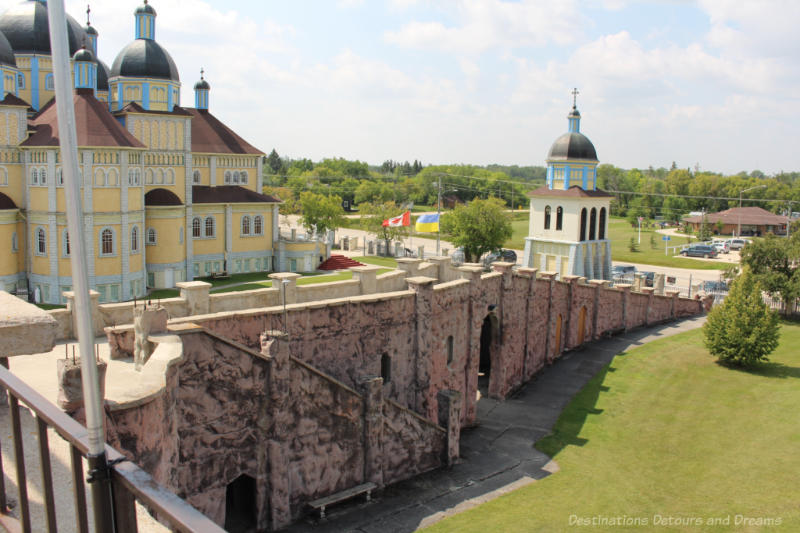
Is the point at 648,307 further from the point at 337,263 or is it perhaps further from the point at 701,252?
the point at 701,252

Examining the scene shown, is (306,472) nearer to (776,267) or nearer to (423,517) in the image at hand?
(423,517)

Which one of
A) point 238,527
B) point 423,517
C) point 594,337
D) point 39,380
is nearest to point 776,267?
point 594,337

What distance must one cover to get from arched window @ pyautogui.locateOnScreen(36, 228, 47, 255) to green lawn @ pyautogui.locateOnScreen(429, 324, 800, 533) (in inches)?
1144

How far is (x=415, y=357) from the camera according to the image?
75.0 feet

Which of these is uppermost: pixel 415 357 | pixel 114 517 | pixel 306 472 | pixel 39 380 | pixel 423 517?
pixel 114 517

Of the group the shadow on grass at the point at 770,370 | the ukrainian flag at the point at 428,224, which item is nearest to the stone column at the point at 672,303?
the shadow on grass at the point at 770,370

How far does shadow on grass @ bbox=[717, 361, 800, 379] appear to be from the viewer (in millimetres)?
32278

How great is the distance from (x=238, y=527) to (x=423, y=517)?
4908 mm

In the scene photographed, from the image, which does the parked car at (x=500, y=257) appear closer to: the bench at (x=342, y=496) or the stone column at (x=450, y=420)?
the stone column at (x=450, y=420)

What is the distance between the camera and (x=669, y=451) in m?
23.6

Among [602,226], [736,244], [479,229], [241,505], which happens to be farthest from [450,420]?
[736,244]

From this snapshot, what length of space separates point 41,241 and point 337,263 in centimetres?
2206

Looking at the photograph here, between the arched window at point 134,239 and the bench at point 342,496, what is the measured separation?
2530 centimetres

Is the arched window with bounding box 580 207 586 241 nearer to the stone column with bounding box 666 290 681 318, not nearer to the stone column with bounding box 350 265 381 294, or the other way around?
the stone column with bounding box 666 290 681 318
